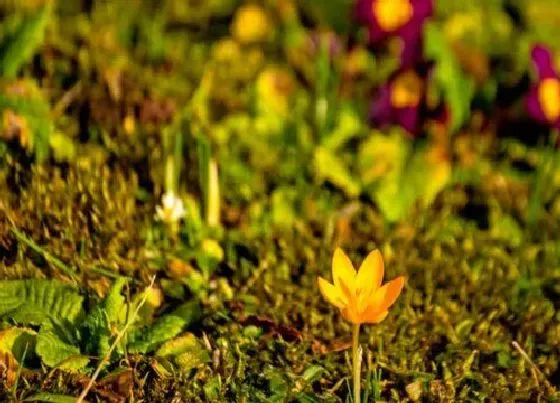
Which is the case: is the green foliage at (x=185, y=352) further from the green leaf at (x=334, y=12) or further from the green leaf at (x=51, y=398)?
the green leaf at (x=334, y=12)

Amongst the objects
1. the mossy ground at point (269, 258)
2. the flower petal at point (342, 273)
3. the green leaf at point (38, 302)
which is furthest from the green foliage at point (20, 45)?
the flower petal at point (342, 273)

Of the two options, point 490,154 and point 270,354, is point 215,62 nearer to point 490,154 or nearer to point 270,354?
point 490,154

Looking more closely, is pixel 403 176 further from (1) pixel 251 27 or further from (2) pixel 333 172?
(1) pixel 251 27

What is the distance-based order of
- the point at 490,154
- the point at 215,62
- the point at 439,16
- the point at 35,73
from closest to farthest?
the point at 35,73 < the point at 490,154 < the point at 215,62 < the point at 439,16

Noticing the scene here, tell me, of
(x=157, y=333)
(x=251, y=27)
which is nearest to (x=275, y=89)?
(x=251, y=27)

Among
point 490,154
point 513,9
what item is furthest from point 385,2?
point 513,9

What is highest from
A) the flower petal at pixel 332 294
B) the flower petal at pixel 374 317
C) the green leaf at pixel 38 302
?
the flower petal at pixel 332 294
